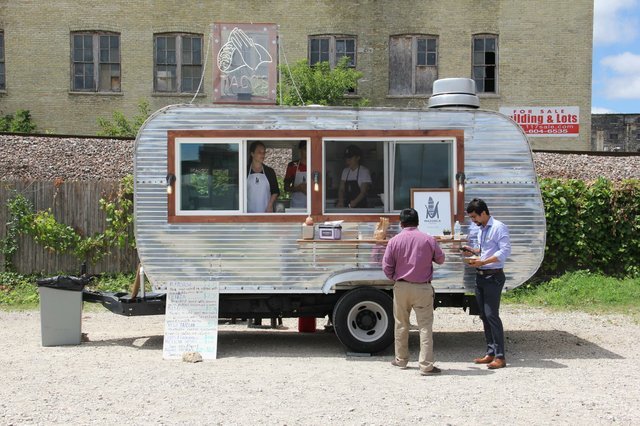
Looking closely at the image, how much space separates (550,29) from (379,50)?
218 inches

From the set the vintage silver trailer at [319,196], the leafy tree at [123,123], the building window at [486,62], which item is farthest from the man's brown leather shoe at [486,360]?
the building window at [486,62]

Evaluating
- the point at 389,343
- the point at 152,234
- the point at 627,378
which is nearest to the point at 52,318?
the point at 152,234

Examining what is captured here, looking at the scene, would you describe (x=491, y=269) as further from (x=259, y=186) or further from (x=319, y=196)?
(x=259, y=186)

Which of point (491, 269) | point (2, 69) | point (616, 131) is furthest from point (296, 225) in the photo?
point (616, 131)

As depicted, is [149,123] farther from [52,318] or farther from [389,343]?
[389,343]

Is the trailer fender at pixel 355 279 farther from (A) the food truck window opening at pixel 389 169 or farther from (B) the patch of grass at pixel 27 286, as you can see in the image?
(B) the patch of grass at pixel 27 286

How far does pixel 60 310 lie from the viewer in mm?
9781

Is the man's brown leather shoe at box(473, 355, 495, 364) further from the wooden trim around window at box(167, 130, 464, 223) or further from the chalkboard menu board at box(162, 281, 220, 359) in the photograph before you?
the chalkboard menu board at box(162, 281, 220, 359)

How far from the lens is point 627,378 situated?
820 centimetres

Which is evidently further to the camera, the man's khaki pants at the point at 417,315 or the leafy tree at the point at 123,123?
the leafy tree at the point at 123,123

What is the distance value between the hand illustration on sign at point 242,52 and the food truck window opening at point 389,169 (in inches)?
67.6

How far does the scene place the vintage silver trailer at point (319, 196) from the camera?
9.34 meters

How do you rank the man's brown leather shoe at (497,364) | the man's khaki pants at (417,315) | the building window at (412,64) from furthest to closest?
the building window at (412,64), the man's brown leather shoe at (497,364), the man's khaki pants at (417,315)

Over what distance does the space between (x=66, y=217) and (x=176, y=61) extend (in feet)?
37.8
